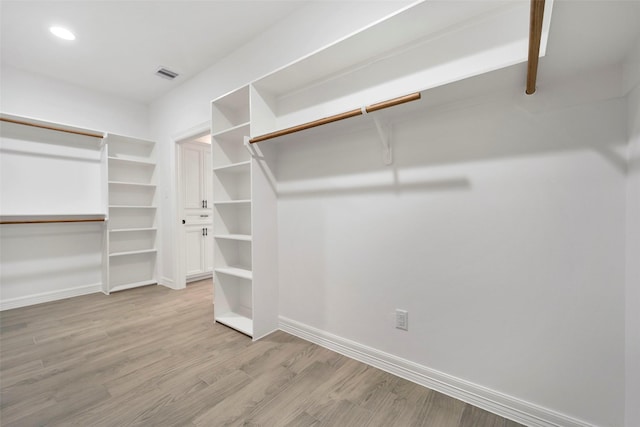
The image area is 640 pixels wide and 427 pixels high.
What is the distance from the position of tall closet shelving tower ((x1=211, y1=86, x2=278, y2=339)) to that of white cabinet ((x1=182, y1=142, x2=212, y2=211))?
58.9 inches

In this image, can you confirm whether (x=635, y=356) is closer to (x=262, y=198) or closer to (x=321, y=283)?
(x=321, y=283)

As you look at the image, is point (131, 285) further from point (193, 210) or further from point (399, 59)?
point (399, 59)

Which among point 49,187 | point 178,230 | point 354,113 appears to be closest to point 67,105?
point 49,187

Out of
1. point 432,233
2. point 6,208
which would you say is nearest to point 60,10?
point 6,208

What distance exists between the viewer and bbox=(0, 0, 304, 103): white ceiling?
2182mm

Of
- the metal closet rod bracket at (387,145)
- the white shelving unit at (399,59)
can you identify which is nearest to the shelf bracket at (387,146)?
the metal closet rod bracket at (387,145)

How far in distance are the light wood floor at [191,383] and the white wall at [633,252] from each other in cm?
50

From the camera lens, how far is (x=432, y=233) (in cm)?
155

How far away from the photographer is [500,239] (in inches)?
53.1

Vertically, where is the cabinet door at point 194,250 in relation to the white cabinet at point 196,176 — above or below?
below

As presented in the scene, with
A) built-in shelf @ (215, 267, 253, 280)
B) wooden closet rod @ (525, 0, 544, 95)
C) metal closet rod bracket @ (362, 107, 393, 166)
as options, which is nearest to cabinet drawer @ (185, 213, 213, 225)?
built-in shelf @ (215, 267, 253, 280)

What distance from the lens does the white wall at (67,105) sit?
3021mm

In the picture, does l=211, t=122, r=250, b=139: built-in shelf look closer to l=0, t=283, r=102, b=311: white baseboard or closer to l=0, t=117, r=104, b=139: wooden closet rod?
l=0, t=117, r=104, b=139: wooden closet rod

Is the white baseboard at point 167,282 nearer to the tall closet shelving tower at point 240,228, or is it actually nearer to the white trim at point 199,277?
the white trim at point 199,277
